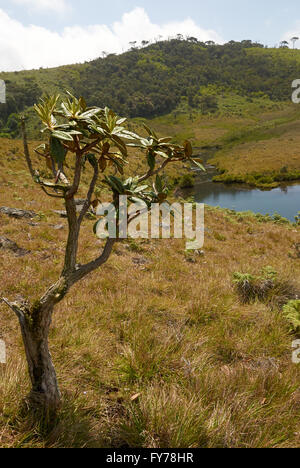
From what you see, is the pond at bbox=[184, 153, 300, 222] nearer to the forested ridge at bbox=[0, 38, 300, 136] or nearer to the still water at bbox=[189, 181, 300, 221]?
the still water at bbox=[189, 181, 300, 221]

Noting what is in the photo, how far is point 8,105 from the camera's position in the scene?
64.2 m

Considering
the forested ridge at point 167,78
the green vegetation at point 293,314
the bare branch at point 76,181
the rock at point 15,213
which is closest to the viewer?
the bare branch at point 76,181

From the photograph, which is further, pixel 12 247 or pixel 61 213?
pixel 61 213

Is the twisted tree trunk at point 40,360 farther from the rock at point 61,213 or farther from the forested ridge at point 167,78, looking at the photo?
the forested ridge at point 167,78

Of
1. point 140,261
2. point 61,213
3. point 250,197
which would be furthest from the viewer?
point 250,197

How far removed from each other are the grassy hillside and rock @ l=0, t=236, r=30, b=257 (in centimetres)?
19

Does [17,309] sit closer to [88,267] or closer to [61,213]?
[88,267]

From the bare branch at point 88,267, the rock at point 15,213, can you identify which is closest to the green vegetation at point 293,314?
the bare branch at point 88,267

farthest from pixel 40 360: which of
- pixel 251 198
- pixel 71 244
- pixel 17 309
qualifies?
pixel 251 198

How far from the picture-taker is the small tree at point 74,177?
5.49 feet

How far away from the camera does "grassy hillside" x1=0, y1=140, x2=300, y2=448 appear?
215cm

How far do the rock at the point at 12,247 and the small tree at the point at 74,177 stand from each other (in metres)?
4.86

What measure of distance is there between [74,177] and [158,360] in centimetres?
235

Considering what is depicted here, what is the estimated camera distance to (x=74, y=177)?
1.87 m
